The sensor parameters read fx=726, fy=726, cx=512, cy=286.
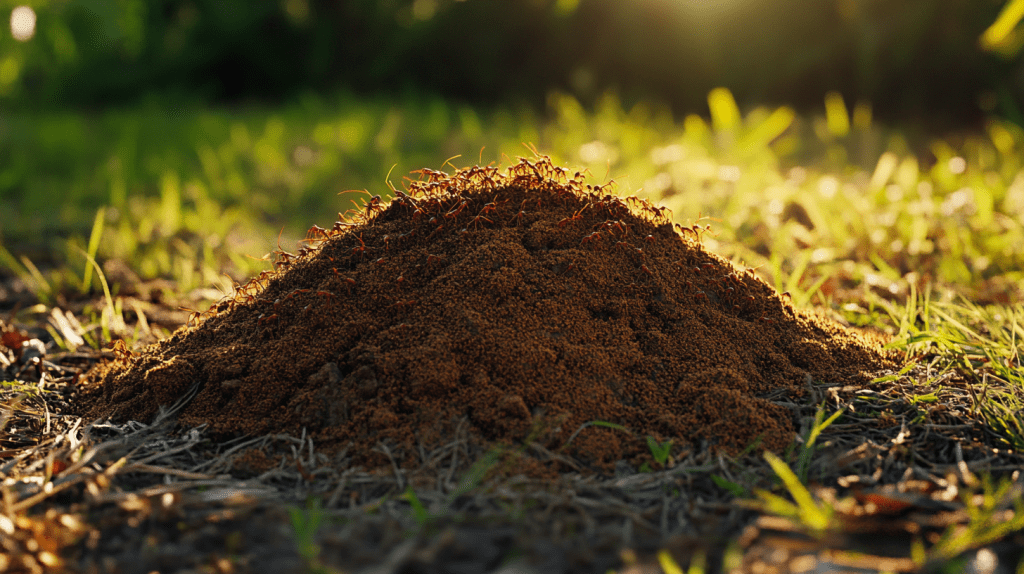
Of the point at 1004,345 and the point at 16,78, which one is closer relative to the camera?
the point at 1004,345

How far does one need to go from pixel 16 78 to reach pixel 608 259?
313 inches

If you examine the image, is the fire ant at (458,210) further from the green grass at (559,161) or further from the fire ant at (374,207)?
the green grass at (559,161)

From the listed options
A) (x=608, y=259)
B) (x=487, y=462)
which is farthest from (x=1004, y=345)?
(x=487, y=462)

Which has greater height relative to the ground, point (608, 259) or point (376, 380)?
point (608, 259)

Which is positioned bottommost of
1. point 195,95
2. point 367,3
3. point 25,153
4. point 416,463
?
point 25,153

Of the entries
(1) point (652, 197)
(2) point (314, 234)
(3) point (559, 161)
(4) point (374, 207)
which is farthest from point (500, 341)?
(3) point (559, 161)

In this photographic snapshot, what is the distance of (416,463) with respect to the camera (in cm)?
175

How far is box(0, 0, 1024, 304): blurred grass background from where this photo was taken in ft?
13.1

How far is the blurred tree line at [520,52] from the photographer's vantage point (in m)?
6.52

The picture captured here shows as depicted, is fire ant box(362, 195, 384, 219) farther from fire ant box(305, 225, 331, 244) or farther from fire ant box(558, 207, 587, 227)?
fire ant box(558, 207, 587, 227)

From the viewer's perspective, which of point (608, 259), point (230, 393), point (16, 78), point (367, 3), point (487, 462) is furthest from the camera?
point (367, 3)

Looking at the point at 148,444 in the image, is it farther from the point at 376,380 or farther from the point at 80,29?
the point at 80,29

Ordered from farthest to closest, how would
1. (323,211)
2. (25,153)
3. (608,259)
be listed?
(25,153) → (323,211) → (608,259)

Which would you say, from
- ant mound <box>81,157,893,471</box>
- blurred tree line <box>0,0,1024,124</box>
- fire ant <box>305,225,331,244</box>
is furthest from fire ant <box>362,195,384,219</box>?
A: blurred tree line <box>0,0,1024,124</box>
